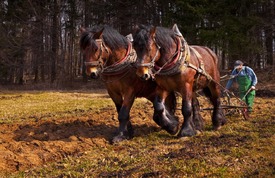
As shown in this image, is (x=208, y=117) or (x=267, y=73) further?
(x=267, y=73)

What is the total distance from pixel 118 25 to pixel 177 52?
789 inches

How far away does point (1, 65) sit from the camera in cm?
2825

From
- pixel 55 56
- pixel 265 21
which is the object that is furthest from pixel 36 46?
pixel 265 21

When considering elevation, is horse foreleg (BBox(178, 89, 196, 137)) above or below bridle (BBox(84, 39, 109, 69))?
below

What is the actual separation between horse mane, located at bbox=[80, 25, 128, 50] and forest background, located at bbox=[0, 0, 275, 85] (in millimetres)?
Answer: 12917

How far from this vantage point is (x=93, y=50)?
5.38 metres

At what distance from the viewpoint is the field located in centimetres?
384

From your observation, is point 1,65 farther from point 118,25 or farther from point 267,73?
point 267,73

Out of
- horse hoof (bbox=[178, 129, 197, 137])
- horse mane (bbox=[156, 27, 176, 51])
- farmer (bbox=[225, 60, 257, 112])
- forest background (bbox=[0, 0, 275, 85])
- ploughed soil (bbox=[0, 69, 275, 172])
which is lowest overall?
ploughed soil (bbox=[0, 69, 275, 172])

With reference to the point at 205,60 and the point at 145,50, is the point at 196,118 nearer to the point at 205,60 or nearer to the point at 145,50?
the point at 205,60

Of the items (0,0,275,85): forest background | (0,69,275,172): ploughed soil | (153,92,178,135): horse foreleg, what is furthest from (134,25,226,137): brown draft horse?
(0,0,275,85): forest background

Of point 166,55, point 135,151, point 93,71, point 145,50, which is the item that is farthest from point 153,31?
point 135,151

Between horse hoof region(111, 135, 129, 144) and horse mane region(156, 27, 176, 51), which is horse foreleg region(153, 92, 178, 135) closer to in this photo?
horse hoof region(111, 135, 129, 144)

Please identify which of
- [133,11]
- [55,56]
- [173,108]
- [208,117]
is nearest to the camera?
[173,108]
